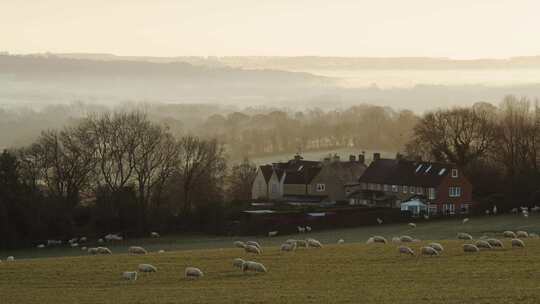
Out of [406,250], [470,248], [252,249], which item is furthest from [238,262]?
[470,248]

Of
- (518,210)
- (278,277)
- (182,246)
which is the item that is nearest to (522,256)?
(278,277)

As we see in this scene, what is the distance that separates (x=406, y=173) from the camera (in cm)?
10250

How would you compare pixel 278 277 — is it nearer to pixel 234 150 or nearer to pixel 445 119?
pixel 445 119

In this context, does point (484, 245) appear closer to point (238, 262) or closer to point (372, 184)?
point (238, 262)

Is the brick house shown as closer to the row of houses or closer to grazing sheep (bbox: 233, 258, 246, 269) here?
the row of houses

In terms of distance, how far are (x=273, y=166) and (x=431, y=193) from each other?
81.1ft

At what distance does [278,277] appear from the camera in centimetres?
3588

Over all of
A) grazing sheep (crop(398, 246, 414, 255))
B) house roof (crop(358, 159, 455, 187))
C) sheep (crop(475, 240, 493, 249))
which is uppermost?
house roof (crop(358, 159, 455, 187))

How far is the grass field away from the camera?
101 ft

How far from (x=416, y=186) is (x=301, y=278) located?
2600 inches

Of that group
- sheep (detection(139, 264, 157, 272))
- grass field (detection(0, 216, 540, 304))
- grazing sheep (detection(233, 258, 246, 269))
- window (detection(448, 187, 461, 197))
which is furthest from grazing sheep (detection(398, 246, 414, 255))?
window (detection(448, 187, 461, 197))

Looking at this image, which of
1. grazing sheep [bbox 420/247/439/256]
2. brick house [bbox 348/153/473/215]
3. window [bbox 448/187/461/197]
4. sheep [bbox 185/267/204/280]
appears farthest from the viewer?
window [bbox 448/187/461/197]

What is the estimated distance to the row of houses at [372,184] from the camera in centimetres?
9775

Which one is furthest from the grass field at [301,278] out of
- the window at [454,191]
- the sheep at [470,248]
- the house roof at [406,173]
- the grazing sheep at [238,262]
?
the house roof at [406,173]
